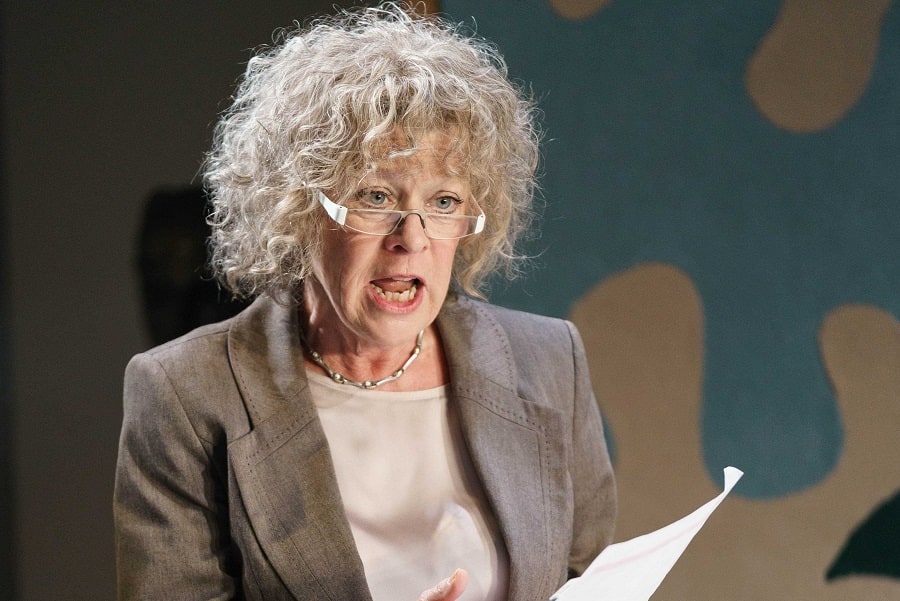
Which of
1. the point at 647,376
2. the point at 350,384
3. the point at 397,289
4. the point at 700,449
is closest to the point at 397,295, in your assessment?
the point at 397,289

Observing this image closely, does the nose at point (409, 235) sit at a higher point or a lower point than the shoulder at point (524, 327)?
higher

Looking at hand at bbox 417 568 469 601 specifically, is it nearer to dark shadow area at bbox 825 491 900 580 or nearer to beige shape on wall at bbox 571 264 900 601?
beige shape on wall at bbox 571 264 900 601

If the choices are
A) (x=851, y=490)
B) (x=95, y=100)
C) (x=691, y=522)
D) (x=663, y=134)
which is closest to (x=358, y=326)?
(x=691, y=522)

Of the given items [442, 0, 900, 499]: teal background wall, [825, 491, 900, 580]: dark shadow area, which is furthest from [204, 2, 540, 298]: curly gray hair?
[825, 491, 900, 580]: dark shadow area

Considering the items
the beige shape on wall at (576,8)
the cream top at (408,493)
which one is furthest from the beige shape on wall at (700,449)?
the cream top at (408,493)

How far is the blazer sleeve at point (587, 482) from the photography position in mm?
1927

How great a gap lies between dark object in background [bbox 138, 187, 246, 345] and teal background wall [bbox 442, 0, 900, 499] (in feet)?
2.45

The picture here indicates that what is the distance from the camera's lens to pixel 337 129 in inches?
62.2

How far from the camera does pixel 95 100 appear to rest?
1.91 meters

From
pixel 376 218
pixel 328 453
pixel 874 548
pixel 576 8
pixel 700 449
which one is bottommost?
pixel 874 548

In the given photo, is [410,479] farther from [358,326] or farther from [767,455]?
[767,455]

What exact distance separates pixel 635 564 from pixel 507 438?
1.59 ft

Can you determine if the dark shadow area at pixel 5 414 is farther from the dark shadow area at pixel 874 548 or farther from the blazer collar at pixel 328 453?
the dark shadow area at pixel 874 548

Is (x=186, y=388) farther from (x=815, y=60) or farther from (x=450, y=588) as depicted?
(x=815, y=60)
